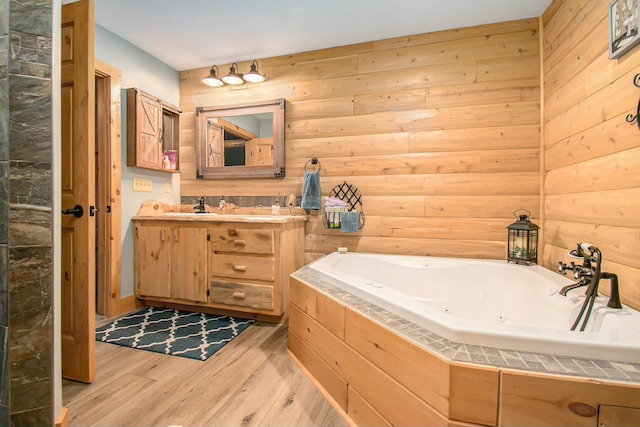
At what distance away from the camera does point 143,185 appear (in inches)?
112

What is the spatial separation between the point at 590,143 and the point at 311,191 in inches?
73.3

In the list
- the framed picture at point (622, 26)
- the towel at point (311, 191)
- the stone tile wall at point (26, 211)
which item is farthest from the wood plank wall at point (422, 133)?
the stone tile wall at point (26, 211)

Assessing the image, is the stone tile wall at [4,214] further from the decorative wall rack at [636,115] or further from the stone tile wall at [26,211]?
the decorative wall rack at [636,115]

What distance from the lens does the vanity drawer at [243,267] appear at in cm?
240

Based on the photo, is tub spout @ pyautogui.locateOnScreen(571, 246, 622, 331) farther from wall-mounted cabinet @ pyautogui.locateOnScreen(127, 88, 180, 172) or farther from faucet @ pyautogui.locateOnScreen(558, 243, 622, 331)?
wall-mounted cabinet @ pyautogui.locateOnScreen(127, 88, 180, 172)

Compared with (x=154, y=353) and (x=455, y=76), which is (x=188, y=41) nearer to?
(x=455, y=76)

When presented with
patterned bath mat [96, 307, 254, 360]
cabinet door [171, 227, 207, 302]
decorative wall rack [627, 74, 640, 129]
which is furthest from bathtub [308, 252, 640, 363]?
cabinet door [171, 227, 207, 302]

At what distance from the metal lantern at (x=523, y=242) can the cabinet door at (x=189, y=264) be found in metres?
2.34

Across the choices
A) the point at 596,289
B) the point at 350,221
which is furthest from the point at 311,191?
the point at 596,289

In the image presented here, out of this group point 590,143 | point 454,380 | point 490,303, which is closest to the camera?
point 454,380

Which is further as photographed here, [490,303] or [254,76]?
[254,76]

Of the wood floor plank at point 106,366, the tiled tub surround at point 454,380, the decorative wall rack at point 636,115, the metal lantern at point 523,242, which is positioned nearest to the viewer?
the tiled tub surround at point 454,380

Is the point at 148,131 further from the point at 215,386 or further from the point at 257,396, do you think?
the point at 257,396

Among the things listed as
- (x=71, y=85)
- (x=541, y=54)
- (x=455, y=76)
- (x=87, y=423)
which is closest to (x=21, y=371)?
(x=87, y=423)
